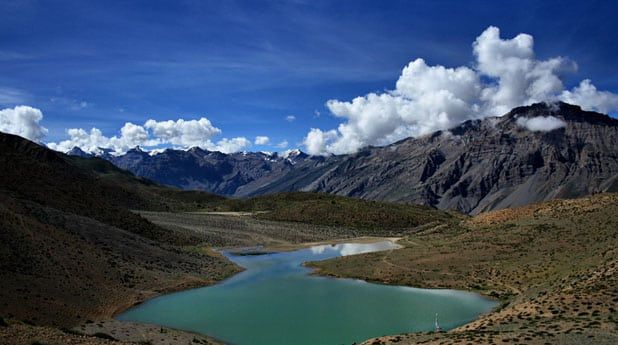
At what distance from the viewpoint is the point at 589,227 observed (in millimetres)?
76438

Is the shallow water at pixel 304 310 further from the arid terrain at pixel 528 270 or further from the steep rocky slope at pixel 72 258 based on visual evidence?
the steep rocky slope at pixel 72 258

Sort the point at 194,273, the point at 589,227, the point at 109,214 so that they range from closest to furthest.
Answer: the point at 194,273, the point at 589,227, the point at 109,214

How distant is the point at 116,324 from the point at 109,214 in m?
52.0

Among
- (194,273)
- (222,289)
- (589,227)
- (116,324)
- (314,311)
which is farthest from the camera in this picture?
(589,227)

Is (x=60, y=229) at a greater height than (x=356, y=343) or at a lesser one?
greater

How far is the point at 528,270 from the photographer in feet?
210

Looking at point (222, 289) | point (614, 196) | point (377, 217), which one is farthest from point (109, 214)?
point (614, 196)

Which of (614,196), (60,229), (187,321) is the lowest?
Result: (187,321)

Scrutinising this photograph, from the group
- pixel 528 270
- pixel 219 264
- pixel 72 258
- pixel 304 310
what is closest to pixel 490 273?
pixel 528 270

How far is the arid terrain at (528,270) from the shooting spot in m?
36.2

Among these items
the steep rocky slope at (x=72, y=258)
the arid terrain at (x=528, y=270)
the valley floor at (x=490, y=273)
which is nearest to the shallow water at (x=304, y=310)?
the valley floor at (x=490, y=273)

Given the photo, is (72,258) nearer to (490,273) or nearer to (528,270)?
(490,273)

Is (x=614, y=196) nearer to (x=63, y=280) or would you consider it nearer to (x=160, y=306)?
(x=160, y=306)

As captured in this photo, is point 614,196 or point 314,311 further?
point 614,196
